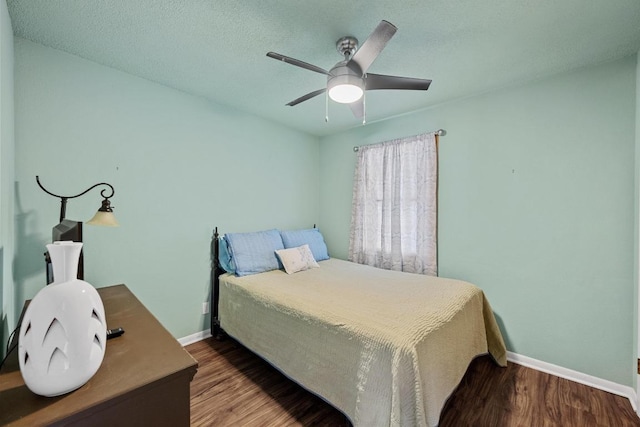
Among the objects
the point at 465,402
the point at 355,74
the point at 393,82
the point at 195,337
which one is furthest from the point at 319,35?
the point at 195,337

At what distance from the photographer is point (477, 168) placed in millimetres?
2602

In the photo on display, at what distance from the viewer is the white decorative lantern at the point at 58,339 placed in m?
0.78

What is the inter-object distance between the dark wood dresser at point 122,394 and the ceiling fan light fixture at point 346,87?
1618 mm

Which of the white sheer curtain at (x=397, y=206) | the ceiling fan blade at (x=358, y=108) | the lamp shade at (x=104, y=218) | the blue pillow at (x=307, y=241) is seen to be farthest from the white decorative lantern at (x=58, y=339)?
the white sheer curtain at (x=397, y=206)

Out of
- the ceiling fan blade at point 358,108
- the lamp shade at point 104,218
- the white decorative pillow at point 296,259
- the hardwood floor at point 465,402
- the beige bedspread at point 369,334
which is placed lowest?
the hardwood floor at point 465,402

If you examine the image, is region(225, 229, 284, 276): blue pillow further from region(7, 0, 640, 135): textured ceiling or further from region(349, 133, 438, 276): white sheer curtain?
region(7, 0, 640, 135): textured ceiling

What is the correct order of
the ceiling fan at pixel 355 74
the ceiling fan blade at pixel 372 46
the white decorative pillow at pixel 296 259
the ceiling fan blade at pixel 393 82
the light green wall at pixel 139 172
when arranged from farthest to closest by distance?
the white decorative pillow at pixel 296 259
the light green wall at pixel 139 172
the ceiling fan blade at pixel 393 82
the ceiling fan at pixel 355 74
the ceiling fan blade at pixel 372 46

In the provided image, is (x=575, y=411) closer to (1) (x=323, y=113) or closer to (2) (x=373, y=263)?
(2) (x=373, y=263)

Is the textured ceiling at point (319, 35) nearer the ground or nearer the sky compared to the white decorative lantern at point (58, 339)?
nearer the sky

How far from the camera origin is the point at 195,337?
271 centimetres

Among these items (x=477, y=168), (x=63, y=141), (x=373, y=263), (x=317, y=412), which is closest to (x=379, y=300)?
(x=317, y=412)

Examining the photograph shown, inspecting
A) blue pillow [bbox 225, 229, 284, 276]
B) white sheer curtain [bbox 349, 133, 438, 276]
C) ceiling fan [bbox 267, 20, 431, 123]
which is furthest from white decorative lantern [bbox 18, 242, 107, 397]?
white sheer curtain [bbox 349, 133, 438, 276]

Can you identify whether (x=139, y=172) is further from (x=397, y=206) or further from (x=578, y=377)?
(x=578, y=377)

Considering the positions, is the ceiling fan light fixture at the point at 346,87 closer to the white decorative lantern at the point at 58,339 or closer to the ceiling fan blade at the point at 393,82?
the ceiling fan blade at the point at 393,82
